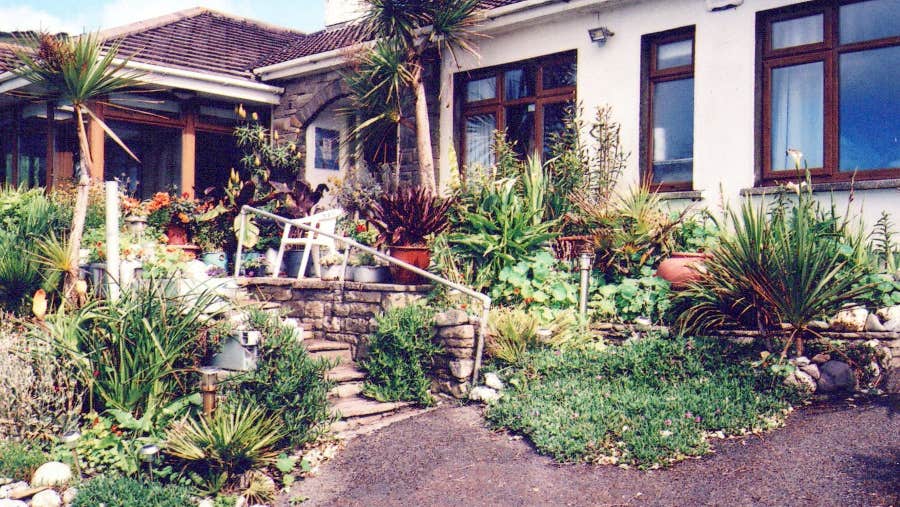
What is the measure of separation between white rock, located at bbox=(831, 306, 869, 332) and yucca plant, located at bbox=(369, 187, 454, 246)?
355cm

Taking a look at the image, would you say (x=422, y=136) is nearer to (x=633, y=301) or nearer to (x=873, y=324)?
(x=633, y=301)

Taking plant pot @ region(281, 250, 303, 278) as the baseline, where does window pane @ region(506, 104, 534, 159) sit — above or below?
above

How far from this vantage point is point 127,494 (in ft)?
14.6

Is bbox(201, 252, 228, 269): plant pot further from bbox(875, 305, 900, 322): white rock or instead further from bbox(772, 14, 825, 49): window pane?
bbox(875, 305, 900, 322): white rock

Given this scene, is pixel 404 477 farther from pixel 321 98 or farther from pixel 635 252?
pixel 321 98

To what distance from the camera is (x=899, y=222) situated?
7336mm

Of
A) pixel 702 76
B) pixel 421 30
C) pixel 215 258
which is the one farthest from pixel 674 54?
pixel 215 258

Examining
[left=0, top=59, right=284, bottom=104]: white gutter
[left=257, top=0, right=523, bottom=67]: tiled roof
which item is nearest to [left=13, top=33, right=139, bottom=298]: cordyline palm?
[left=0, top=59, right=284, bottom=104]: white gutter

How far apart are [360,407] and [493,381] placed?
3.57ft

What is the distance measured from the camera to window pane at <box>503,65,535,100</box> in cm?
1045

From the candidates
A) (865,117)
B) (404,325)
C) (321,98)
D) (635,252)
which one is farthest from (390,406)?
(321,98)

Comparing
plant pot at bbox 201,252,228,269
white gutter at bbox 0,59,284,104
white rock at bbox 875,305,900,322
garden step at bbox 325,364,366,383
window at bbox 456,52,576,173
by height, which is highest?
white gutter at bbox 0,59,284,104

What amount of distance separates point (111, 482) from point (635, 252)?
5185 mm

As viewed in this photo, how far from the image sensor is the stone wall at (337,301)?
716 centimetres
